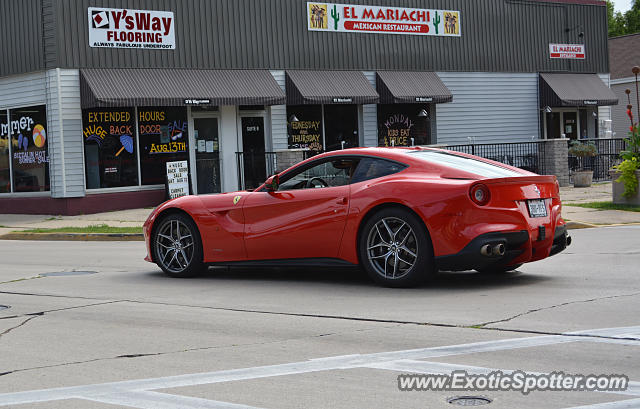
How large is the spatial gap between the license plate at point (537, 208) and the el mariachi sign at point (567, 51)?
84.1ft

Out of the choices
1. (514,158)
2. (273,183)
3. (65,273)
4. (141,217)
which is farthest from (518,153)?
(273,183)

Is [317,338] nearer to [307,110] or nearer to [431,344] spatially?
[431,344]

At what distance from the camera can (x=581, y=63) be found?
3391 centimetres

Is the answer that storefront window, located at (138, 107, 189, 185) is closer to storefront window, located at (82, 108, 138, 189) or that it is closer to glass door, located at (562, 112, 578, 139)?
storefront window, located at (82, 108, 138, 189)

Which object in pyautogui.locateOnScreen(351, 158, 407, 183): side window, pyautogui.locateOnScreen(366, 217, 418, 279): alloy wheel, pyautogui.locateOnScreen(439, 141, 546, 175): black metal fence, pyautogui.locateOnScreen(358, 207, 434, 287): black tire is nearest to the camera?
pyautogui.locateOnScreen(358, 207, 434, 287): black tire

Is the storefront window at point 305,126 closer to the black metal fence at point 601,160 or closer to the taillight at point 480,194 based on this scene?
the black metal fence at point 601,160

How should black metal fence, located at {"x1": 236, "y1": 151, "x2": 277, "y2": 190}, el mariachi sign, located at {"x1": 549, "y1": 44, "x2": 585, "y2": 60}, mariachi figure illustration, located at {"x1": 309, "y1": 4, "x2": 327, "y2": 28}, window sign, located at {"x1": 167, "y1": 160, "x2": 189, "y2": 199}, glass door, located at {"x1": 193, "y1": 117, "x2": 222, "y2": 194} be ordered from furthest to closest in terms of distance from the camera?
el mariachi sign, located at {"x1": 549, "y1": 44, "x2": 585, "y2": 60}, mariachi figure illustration, located at {"x1": 309, "y1": 4, "x2": 327, "y2": 28}, black metal fence, located at {"x1": 236, "y1": 151, "x2": 277, "y2": 190}, glass door, located at {"x1": 193, "y1": 117, "x2": 222, "y2": 194}, window sign, located at {"x1": 167, "y1": 160, "x2": 189, "y2": 199}

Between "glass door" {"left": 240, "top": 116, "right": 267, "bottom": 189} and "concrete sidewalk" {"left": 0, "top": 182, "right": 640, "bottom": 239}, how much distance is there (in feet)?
12.5

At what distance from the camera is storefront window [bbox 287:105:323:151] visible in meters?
26.9

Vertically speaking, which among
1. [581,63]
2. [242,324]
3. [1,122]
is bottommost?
[242,324]

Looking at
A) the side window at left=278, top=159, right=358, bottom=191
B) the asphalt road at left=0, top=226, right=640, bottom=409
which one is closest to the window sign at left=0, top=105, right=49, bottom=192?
the asphalt road at left=0, top=226, right=640, bottom=409

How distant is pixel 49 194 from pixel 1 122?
9.56 ft

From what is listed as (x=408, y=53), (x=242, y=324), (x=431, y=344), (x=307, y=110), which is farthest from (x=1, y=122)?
(x=431, y=344)

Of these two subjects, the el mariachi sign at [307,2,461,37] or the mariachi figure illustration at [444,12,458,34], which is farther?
the mariachi figure illustration at [444,12,458,34]
